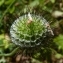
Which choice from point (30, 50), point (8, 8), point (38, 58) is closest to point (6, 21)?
point (8, 8)

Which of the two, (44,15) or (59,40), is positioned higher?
(44,15)

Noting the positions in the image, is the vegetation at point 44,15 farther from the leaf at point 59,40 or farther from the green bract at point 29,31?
the green bract at point 29,31

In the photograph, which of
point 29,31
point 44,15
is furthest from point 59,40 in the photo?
point 29,31

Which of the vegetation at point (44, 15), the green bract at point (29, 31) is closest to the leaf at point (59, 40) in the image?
the vegetation at point (44, 15)

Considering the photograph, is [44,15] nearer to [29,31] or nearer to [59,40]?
[59,40]

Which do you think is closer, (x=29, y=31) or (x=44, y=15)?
(x=29, y=31)

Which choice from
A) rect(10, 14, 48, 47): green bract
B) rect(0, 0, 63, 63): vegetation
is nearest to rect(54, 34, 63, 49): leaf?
rect(0, 0, 63, 63): vegetation
